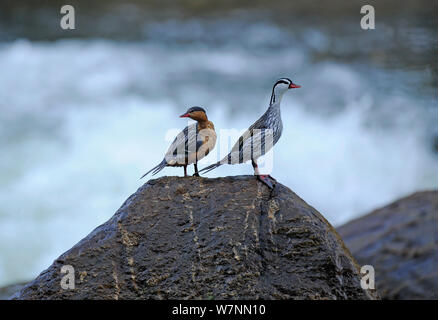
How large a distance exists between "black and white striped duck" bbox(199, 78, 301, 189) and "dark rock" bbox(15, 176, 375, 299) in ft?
0.89

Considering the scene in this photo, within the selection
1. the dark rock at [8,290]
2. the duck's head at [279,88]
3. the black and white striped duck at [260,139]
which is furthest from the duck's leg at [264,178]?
the dark rock at [8,290]

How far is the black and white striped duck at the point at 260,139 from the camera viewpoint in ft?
21.6

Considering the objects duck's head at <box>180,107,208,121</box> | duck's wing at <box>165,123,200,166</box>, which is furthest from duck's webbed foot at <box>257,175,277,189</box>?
duck's head at <box>180,107,208,121</box>

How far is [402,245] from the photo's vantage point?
10.1m

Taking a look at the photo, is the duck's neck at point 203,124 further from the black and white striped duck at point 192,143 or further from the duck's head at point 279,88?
the duck's head at point 279,88

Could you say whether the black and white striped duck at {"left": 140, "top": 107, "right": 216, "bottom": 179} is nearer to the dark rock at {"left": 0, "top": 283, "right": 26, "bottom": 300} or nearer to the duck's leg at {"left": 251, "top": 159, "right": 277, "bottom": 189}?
the duck's leg at {"left": 251, "top": 159, "right": 277, "bottom": 189}

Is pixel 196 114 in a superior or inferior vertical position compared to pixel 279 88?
inferior

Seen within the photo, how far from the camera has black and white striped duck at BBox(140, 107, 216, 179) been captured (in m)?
6.65

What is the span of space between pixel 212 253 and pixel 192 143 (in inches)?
50.7

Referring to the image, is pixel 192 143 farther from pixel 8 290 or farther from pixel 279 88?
pixel 8 290

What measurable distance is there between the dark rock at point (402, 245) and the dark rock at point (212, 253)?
3676 mm

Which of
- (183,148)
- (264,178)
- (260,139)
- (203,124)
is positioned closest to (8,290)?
(183,148)
